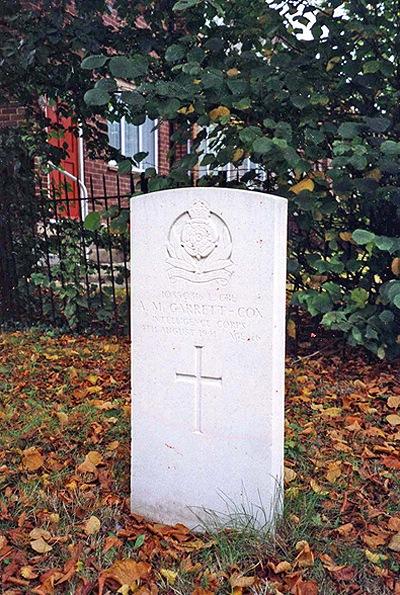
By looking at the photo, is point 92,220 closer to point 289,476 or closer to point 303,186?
point 303,186

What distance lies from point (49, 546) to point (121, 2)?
460 centimetres

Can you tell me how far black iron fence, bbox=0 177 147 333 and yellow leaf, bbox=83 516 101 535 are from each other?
3.32 meters

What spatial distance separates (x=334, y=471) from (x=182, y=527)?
2.84 ft

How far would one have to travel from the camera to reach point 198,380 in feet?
8.08

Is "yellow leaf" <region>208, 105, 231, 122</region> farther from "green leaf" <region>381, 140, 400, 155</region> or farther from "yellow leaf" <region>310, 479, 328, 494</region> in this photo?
"yellow leaf" <region>310, 479, 328, 494</region>

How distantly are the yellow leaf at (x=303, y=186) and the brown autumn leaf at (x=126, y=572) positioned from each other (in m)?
2.74

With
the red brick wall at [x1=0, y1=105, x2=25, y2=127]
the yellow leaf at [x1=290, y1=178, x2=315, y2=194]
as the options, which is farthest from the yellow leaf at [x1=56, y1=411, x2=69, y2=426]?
the red brick wall at [x1=0, y1=105, x2=25, y2=127]

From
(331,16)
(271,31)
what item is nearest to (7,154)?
(271,31)

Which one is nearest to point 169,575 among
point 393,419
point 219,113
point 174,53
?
point 393,419

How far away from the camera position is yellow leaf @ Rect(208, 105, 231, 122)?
4094 millimetres

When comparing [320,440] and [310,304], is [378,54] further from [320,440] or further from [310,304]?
[320,440]

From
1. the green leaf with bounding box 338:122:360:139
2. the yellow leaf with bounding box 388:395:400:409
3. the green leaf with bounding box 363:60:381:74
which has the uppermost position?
the green leaf with bounding box 363:60:381:74

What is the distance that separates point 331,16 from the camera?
4.43 meters

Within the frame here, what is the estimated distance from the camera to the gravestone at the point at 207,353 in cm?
233
